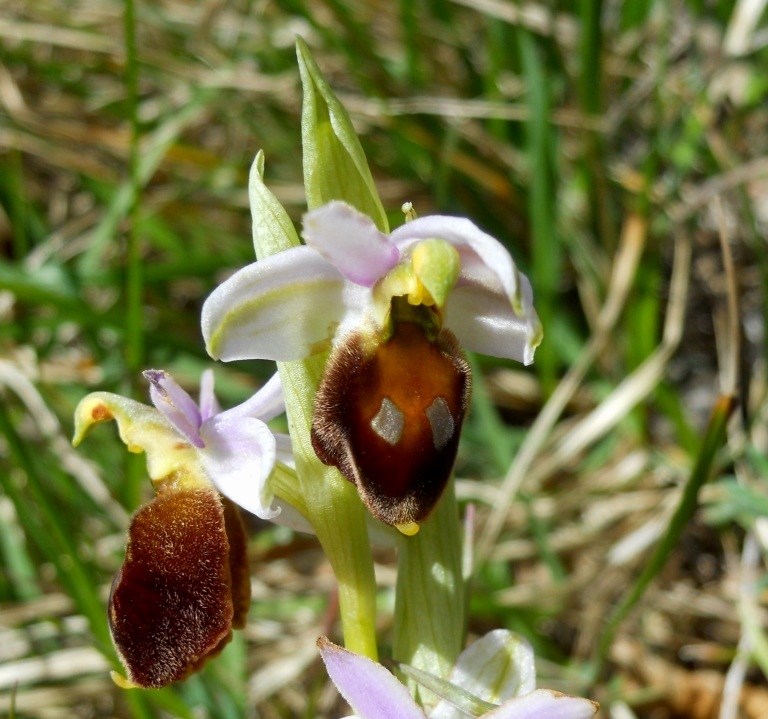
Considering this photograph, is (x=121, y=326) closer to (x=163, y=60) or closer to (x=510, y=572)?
(x=163, y=60)

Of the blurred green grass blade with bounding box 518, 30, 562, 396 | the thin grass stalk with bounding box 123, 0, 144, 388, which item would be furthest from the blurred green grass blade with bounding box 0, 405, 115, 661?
the blurred green grass blade with bounding box 518, 30, 562, 396

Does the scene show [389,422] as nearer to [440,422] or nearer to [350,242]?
[440,422]

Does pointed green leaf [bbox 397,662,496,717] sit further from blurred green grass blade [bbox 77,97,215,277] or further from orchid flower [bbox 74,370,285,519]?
blurred green grass blade [bbox 77,97,215,277]

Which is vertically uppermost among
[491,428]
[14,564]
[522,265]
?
[522,265]

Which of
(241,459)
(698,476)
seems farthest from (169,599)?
(698,476)

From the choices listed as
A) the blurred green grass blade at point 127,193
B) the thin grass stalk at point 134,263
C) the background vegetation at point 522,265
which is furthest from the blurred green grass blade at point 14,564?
the blurred green grass blade at point 127,193

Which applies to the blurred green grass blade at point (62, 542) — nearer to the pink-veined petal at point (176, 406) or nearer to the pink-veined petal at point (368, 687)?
the pink-veined petal at point (176, 406)
